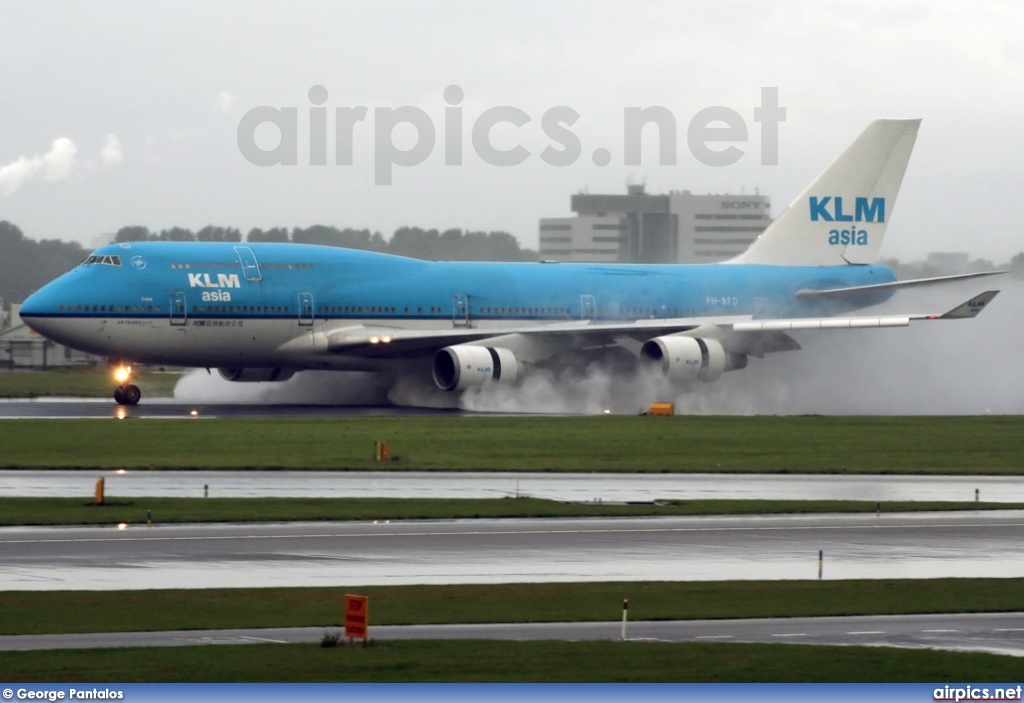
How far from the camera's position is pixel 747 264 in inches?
2613

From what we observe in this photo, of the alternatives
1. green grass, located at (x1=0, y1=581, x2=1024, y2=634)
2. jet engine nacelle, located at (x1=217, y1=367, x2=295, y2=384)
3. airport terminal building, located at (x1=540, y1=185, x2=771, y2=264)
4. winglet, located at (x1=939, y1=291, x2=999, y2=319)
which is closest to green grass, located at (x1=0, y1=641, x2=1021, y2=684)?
green grass, located at (x1=0, y1=581, x2=1024, y2=634)

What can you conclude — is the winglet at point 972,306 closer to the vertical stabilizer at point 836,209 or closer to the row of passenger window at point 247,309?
the vertical stabilizer at point 836,209

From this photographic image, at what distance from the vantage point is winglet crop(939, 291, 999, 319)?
167ft

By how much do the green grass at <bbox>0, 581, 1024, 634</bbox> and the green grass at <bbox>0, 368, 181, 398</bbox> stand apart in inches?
1789

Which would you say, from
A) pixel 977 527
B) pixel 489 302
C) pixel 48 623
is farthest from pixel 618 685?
pixel 489 302

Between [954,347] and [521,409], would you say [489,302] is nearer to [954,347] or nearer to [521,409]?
[521,409]

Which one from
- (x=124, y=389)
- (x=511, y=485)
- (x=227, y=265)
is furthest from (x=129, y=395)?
(x=511, y=485)

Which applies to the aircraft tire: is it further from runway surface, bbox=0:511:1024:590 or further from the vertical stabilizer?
runway surface, bbox=0:511:1024:590

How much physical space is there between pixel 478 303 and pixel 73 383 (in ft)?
86.5

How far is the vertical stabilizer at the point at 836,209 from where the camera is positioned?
218ft

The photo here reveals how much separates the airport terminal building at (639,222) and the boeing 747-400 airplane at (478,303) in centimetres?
5409

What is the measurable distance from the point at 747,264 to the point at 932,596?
4694cm

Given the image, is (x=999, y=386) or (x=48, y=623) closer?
(x=48, y=623)

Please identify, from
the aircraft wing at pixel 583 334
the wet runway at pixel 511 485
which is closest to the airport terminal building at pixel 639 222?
the aircraft wing at pixel 583 334
